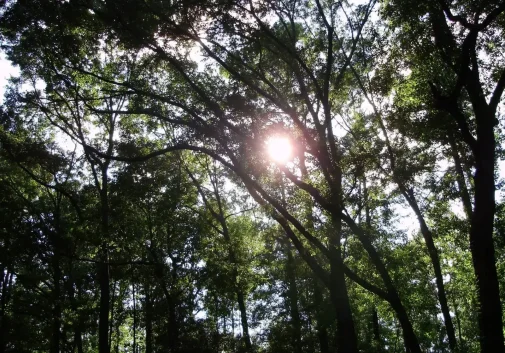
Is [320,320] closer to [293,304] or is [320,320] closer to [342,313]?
[293,304]

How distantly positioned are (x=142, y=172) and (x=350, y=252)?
8.93 meters

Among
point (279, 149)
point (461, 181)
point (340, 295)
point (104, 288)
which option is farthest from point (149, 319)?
point (461, 181)

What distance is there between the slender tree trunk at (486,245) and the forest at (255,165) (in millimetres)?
28

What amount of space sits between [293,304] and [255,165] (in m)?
11.7

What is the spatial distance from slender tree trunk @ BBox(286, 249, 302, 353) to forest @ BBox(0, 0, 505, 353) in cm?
12

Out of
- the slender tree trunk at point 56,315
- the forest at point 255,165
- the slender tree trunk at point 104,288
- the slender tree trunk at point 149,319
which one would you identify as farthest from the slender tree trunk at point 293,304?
the slender tree trunk at point 56,315

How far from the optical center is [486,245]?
7980 millimetres

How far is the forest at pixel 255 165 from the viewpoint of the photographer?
9828 mm

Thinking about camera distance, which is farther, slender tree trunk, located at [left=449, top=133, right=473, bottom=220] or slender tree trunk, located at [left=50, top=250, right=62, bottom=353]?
slender tree trunk, located at [left=50, top=250, right=62, bottom=353]

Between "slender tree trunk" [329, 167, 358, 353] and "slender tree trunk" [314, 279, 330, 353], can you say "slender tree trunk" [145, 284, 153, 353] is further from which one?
"slender tree trunk" [329, 167, 358, 353]

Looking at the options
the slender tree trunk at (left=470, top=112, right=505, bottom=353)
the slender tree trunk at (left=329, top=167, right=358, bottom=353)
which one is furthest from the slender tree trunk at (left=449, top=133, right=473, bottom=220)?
the slender tree trunk at (left=329, top=167, right=358, bottom=353)

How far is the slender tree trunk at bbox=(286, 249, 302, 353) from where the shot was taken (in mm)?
18047

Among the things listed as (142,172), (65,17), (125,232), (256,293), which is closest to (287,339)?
(256,293)

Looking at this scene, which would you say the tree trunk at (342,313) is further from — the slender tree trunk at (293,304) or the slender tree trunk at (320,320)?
the slender tree trunk at (293,304)
